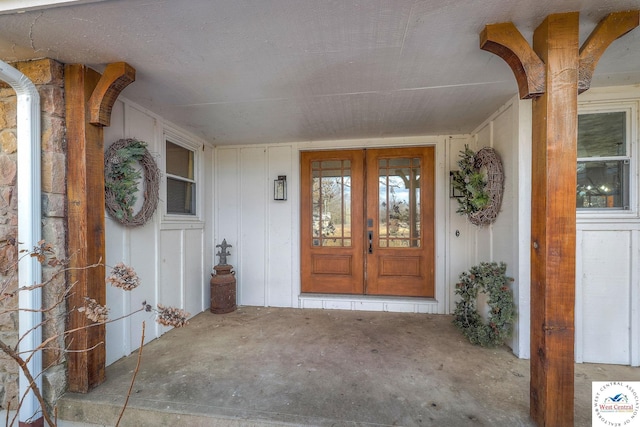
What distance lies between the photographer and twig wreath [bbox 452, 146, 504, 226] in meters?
2.74

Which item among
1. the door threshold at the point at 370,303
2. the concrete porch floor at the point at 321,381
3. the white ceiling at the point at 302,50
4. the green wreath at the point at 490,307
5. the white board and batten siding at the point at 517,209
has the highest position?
the white ceiling at the point at 302,50

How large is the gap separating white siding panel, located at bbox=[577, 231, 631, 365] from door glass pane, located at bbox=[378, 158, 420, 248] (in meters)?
1.67

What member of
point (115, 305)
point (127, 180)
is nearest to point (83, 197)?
point (127, 180)

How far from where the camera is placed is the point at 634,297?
2363mm

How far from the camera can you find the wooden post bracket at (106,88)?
6.46 feet

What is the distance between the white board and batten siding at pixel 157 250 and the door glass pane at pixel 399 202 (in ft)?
7.62

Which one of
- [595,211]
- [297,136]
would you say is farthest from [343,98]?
[595,211]

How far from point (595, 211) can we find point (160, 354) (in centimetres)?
387

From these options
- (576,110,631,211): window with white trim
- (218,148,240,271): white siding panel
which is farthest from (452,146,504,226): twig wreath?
(218,148,240,271): white siding panel

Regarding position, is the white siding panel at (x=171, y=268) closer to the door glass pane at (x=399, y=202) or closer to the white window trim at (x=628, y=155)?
the door glass pane at (x=399, y=202)

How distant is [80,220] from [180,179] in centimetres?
152

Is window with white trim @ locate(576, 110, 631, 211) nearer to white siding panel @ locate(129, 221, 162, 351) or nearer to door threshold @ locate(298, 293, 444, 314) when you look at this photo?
door threshold @ locate(298, 293, 444, 314)

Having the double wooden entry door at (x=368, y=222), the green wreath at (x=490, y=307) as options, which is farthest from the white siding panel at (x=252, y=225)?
the green wreath at (x=490, y=307)

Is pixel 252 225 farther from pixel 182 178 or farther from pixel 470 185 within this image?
pixel 470 185
